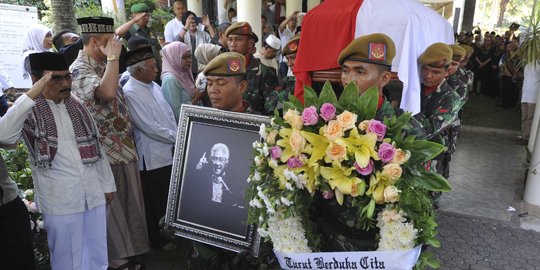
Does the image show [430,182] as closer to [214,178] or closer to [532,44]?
[214,178]

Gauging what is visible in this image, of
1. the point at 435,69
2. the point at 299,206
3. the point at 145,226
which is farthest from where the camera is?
the point at 145,226

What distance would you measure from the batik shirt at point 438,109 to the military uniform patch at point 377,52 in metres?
1.52

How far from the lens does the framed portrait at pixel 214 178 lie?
2.27m

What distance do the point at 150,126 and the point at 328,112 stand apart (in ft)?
7.71

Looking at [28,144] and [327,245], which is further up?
[28,144]

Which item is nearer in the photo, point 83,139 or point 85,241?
point 83,139

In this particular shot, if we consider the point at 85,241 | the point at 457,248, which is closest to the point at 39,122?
the point at 85,241

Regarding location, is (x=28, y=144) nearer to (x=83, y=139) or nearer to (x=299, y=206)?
(x=83, y=139)

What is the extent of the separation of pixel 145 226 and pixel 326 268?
8.16 feet

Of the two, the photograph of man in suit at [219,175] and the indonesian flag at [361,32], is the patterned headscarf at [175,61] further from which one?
the photograph of man in suit at [219,175]

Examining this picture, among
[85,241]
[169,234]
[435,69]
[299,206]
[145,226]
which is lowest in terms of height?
[145,226]

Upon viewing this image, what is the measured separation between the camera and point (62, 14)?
23.7ft

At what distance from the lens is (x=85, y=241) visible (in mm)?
2945

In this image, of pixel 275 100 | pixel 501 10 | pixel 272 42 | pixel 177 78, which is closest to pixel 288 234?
pixel 275 100
